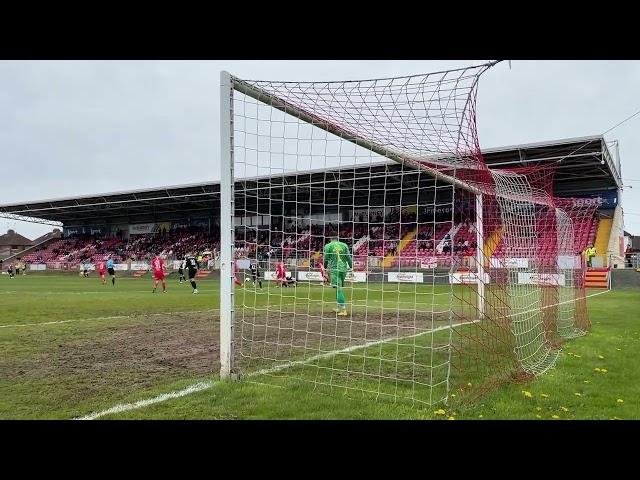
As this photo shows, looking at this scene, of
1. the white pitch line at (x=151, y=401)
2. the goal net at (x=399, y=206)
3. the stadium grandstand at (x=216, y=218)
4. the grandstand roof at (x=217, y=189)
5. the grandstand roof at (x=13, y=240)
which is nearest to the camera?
the white pitch line at (x=151, y=401)

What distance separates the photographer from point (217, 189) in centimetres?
4184

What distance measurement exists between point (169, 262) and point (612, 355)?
42.1 metres

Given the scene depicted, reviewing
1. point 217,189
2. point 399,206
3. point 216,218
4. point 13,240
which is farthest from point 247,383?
point 13,240

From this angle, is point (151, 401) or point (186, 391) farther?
point (186, 391)

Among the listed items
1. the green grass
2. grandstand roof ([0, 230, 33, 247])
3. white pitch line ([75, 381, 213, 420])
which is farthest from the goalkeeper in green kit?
grandstand roof ([0, 230, 33, 247])

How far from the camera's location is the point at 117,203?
50.7 metres

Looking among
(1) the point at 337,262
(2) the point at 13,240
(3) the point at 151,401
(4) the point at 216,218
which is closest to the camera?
(3) the point at 151,401

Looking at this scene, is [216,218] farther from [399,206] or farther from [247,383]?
[247,383]

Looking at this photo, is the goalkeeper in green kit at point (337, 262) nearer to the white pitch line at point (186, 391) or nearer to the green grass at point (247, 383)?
the green grass at point (247, 383)

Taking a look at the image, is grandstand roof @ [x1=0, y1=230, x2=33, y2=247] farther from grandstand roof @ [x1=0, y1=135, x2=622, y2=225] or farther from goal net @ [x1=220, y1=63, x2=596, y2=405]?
goal net @ [x1=220, y1=63, x2=596, y2=405]

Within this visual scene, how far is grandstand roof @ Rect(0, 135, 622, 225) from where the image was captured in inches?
979

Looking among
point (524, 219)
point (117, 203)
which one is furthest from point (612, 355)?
point (117, 203)

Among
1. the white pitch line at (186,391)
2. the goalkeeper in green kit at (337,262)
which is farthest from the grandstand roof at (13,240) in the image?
the white pitch line at (186,391)

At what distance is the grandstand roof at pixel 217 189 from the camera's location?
81.6 feet
